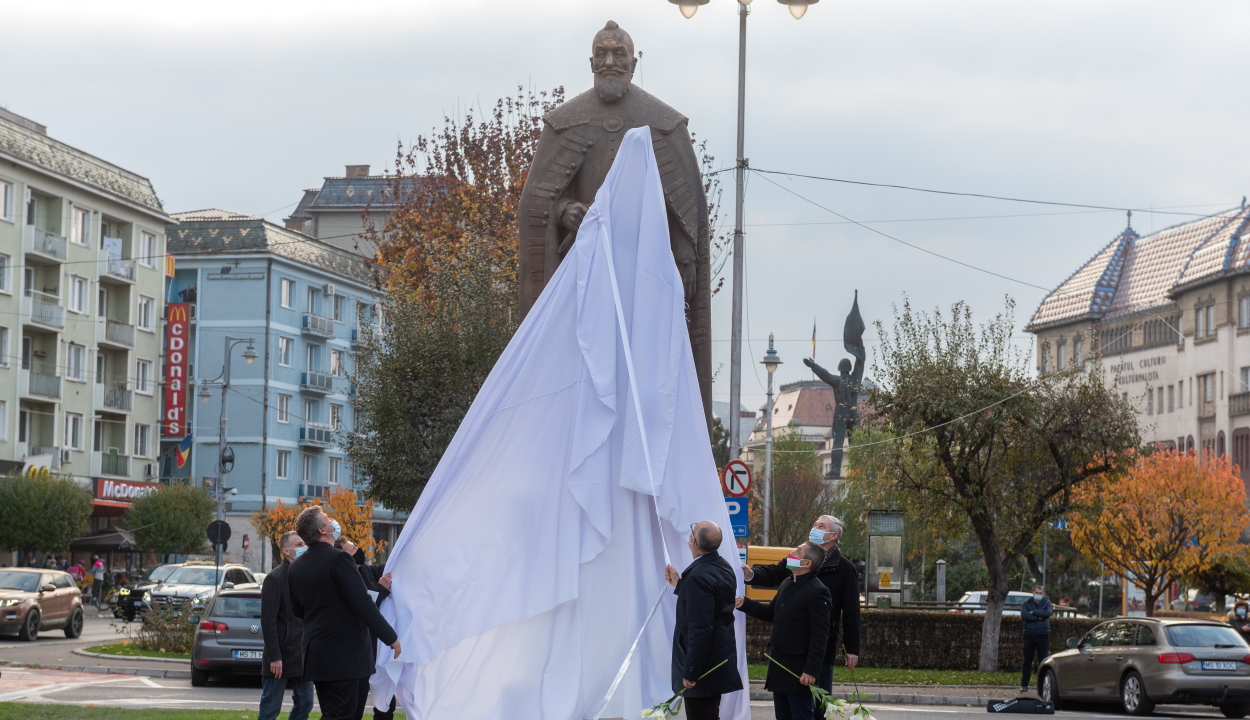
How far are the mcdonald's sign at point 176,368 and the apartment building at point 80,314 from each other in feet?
10.3

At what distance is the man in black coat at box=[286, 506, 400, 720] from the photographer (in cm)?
945

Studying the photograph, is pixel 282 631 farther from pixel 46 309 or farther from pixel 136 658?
pixel 46 309

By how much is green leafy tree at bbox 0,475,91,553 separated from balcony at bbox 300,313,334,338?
2546 cm

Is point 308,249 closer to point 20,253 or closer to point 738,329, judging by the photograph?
point 20,253

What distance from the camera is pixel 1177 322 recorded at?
316 ft

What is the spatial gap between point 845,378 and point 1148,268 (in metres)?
27.8

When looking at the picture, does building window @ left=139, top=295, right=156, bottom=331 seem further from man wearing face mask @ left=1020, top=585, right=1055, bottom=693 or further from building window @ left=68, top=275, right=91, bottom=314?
man wearing face mask @ left=1020, top=585, right=1055, bottom=693

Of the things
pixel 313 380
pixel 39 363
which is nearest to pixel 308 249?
pixel 313 380

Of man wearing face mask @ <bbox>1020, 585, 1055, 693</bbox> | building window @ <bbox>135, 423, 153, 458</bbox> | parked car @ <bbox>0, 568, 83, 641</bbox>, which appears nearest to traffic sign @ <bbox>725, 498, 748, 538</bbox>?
man wearing face mask @ <bbox>1020, 585, 1055, 693</bbox>

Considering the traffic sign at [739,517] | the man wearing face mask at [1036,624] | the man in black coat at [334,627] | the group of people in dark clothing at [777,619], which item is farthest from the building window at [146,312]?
the man in black coat at [334,627]

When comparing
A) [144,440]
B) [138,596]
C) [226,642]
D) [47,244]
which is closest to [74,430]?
[144,440]

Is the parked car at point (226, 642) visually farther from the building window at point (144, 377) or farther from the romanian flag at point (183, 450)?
the building window at point (144, 377)

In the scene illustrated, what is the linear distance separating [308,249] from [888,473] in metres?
53.0

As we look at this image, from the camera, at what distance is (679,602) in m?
9.17
